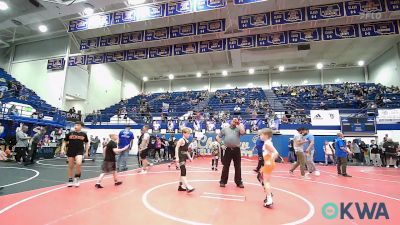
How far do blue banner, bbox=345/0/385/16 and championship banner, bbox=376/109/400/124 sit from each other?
23.2 feet

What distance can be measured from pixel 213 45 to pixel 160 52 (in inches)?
186

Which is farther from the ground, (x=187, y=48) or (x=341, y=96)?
(x=187, y=48)

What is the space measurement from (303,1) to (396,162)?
13329mm

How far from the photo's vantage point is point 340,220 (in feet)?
12.6

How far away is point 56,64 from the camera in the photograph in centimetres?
2350

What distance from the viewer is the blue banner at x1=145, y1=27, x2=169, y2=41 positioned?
1857 centimetres

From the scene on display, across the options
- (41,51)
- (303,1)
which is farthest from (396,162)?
(41,51)

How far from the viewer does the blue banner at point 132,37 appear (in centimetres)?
1917

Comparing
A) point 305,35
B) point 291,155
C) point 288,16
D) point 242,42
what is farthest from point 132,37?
point 291,155

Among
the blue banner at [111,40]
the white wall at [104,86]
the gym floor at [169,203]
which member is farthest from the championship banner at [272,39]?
the white wall at [104,86]

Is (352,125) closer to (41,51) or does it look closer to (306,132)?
(306,132)

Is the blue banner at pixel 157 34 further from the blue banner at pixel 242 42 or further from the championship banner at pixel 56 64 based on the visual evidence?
the championship banner at pixel 56 64

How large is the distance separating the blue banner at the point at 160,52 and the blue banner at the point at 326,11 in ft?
36.4

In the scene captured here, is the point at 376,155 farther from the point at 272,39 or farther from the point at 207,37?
the point at 207,37
